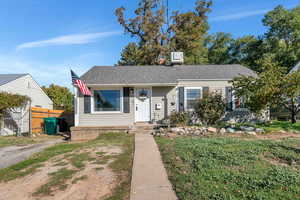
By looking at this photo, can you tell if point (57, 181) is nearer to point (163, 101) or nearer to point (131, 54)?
point (163, 101)

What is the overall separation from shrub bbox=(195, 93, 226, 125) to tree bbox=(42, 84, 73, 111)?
1675cm

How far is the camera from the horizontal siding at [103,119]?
9656 millimetres

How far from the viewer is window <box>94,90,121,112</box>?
32.1 feet

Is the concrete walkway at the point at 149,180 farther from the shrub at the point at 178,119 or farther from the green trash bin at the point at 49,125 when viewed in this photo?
the green trash bin at the point at 49,125

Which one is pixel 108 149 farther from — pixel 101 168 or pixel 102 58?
pixel 102 58

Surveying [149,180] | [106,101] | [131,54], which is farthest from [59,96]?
[149,180]

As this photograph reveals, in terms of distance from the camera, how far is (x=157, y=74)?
36.4 feet

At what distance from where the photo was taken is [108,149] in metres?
5.58

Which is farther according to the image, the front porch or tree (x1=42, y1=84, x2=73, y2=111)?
tree (x1=42, y1=84, x2=73, y2=111)

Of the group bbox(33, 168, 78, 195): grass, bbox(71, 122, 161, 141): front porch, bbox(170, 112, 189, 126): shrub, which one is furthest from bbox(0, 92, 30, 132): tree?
bbox(170, 112, 189, 126): shrub

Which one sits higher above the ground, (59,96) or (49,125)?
(59,96)

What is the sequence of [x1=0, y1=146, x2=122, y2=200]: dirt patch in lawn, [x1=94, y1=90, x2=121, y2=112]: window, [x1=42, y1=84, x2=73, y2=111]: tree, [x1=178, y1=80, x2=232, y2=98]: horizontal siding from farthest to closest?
[x1=42, y1=84, x2=73, y2=111]: tree → [x1=178, y1=80, x2=232, y2=98]: horizontal siding → [x1=94, y1=90, x2=121, y2=112]: window → [x1=0, y1=146, x2=122, y2=200]: dirt patch in lawn

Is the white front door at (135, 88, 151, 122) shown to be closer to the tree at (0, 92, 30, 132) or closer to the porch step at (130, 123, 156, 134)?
the porch step at (130, 123, 156, 134)

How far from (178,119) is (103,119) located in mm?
4321
